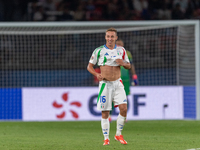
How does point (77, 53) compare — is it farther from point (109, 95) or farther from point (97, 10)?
point (109, 95)

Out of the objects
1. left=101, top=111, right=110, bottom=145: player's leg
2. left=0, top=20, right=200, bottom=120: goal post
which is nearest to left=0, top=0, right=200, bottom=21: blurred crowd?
left=0, top=20, right=200, bottom=120: goal post

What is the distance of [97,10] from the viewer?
17031 millimetres

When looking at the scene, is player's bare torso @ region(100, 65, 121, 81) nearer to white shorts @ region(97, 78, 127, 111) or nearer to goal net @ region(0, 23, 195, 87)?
white shorts @ region(97, 78, 127, 111)

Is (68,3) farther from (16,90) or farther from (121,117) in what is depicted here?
(121,117)

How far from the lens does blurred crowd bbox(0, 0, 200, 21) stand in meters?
16.3

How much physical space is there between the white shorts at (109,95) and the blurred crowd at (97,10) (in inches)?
395

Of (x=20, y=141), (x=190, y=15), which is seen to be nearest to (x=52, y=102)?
(x=20, y=141)

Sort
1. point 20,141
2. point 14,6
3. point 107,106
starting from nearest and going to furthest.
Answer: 1. point 107,106
2. point 20,141
3. point 14,6

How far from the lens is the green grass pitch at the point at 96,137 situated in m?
6.18

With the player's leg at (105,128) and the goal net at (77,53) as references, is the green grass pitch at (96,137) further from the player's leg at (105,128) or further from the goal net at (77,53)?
the goal net at (77,53)

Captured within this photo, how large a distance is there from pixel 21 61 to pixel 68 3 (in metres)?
5.14

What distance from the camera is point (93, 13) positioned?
55.6 ft

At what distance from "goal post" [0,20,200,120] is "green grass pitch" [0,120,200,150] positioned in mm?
2104

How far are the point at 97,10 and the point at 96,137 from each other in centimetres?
1019
